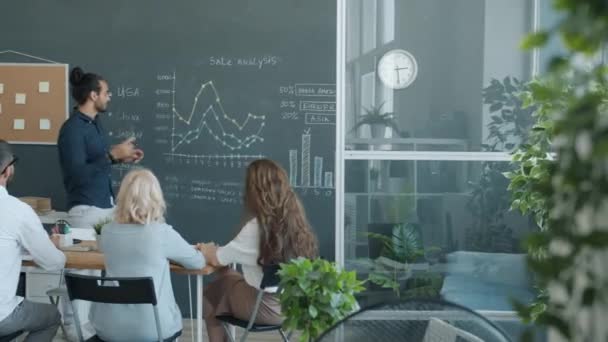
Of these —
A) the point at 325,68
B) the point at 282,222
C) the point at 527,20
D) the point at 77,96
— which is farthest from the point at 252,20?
the point at 282,222

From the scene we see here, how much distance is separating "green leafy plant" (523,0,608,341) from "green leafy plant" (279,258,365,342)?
1706mm

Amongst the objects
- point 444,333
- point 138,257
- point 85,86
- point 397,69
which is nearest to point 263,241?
point 138,257

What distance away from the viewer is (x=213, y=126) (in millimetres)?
6258

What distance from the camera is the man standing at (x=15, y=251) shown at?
393cm

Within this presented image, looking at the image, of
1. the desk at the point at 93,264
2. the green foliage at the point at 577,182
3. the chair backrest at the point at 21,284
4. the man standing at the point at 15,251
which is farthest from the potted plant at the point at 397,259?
the green foliage at the point at 577,182

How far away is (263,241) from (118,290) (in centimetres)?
78

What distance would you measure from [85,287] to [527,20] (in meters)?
3.14

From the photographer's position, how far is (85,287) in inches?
147

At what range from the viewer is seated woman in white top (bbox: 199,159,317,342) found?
4.23 meters

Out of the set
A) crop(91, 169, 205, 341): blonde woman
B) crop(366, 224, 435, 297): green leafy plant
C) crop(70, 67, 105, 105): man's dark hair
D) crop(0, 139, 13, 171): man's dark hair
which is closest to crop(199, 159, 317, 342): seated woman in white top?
crop(91, 169, 205, 341): blonde woman

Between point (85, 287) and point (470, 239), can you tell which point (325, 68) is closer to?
point (470, 239)

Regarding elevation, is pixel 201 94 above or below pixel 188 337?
above

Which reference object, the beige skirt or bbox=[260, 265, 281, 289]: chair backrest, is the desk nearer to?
the beige skirt

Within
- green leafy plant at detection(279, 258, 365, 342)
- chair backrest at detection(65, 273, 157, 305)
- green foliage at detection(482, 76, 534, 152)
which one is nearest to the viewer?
green leafy plant at detection(279, 258, 365, 342)
